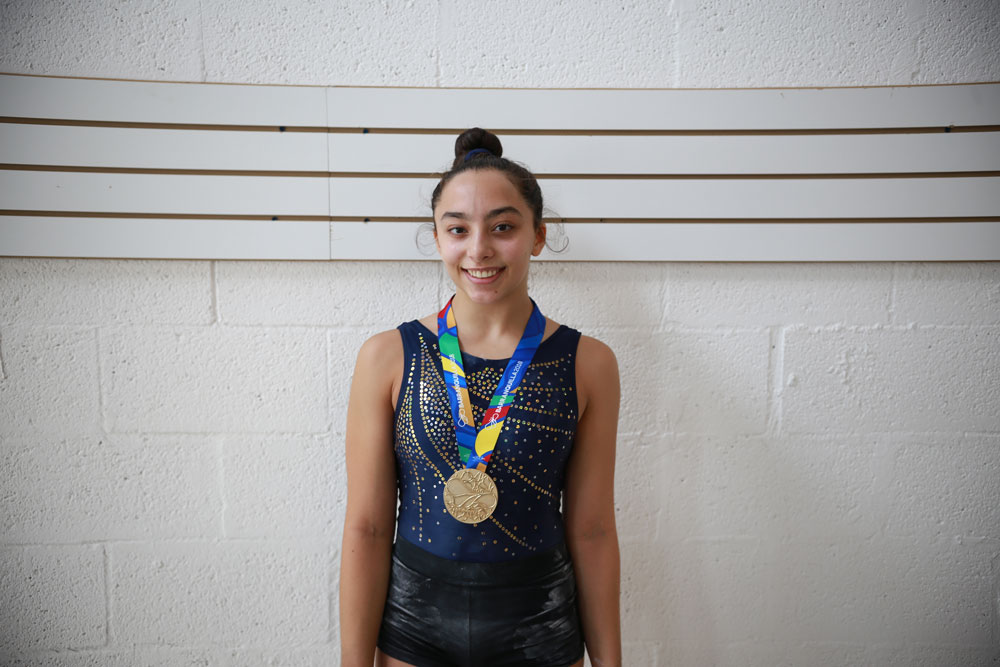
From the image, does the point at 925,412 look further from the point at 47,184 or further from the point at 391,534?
the point at 47,184

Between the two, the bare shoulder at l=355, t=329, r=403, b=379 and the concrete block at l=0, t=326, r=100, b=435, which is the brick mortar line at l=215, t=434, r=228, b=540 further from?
the bare shoulder at l=355, t=329, r=403, b=379

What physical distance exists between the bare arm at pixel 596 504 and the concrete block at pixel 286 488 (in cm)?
72

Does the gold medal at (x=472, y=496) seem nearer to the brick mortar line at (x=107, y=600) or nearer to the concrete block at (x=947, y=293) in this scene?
the brick mortar line at (x=107, y=600)

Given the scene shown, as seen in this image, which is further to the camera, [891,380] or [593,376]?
[891,380]

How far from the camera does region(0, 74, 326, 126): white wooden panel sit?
1.43m

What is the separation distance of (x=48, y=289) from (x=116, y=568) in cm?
83

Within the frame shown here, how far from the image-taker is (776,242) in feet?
4.99

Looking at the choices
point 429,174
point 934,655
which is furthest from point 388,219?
point 934,655

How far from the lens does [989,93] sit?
1.50 m

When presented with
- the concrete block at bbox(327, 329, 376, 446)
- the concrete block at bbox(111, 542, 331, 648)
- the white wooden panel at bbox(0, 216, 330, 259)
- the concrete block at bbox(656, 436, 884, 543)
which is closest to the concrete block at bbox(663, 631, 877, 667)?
the concrete block at bbox(656, 436, 884, 543)

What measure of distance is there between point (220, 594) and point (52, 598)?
19.3 inches

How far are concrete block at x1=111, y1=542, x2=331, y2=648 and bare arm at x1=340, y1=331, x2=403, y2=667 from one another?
0.46 meters

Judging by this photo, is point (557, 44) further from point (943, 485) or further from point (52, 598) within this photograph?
point (52, 598)

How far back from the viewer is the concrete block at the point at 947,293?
156 cm
